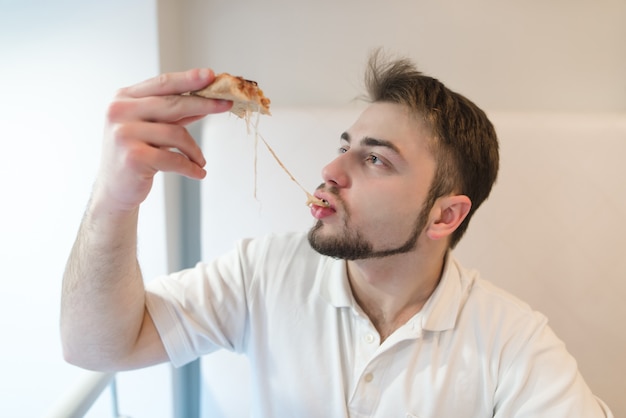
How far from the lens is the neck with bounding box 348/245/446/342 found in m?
0.86

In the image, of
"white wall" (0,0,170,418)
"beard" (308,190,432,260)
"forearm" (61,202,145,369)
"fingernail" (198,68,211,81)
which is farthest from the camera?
"white wall" (0,0,170,418)

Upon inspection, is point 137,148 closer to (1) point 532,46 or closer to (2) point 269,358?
(2) point 269,358

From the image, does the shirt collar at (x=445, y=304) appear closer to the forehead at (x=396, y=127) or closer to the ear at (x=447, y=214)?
the ear at (x=447, y=214)

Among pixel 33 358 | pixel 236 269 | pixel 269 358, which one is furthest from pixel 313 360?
pixel 33 358

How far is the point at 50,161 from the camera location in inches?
43.1

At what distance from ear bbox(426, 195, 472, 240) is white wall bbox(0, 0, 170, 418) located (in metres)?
0.68

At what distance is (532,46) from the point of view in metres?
1.21

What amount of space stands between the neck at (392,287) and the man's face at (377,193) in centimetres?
5

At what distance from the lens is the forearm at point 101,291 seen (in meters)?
0.69

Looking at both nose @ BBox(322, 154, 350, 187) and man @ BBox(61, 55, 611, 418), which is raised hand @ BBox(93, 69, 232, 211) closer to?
man @ BBox(61, 55, 611, 418)

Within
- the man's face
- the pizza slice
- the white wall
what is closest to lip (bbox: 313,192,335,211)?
the man's face

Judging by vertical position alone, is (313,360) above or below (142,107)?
below

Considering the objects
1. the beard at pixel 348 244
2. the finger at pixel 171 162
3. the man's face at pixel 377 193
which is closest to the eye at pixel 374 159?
the man's face at pixel 377 193

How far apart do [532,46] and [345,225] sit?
81 centimetres
